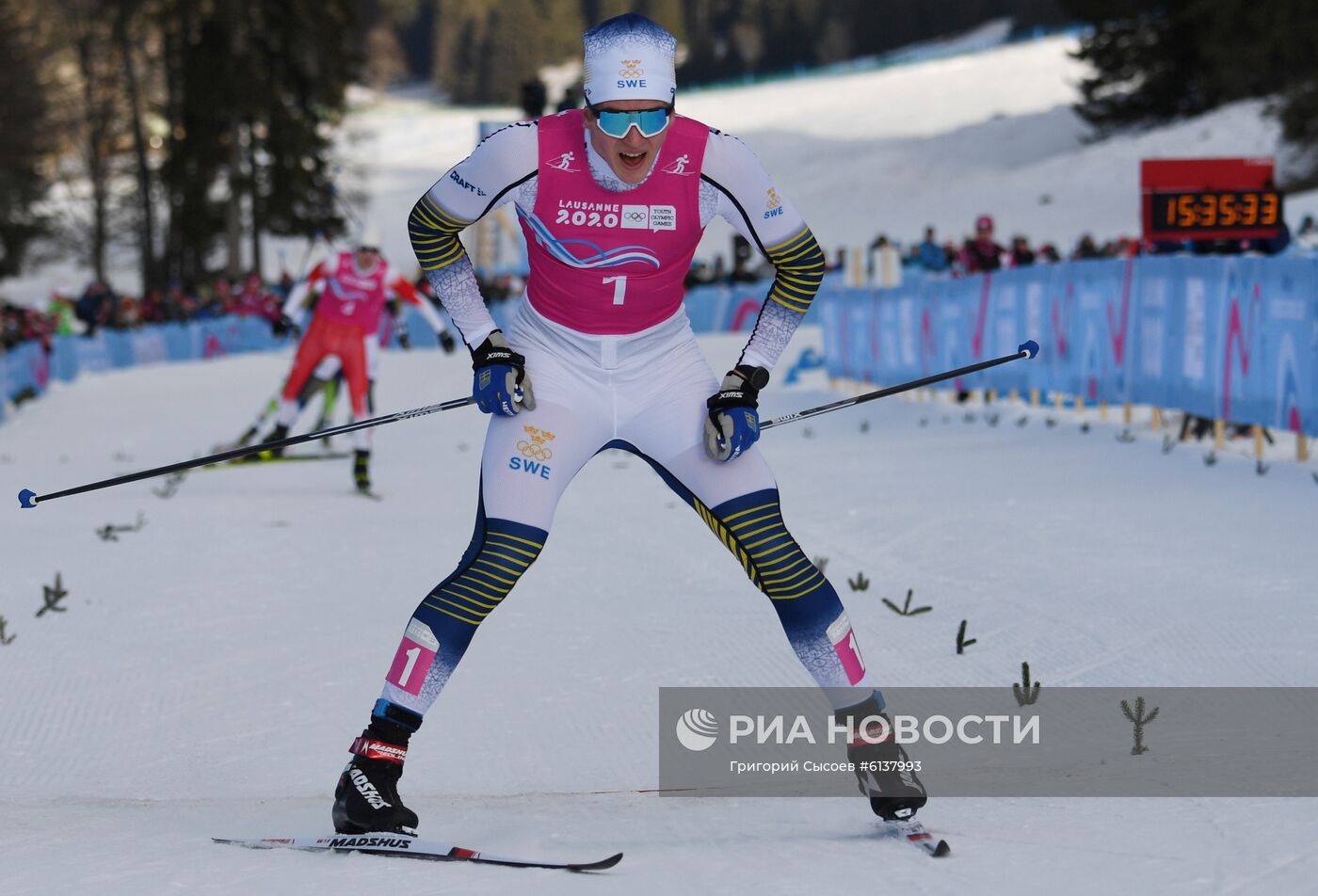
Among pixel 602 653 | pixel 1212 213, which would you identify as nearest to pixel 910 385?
pixel 602 653

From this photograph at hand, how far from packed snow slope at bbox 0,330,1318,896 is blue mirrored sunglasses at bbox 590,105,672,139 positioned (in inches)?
69.6

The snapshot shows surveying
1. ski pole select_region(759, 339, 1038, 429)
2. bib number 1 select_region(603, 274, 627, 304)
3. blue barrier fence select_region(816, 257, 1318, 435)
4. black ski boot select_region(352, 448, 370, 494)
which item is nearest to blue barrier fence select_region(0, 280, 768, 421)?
blue barrier fence select_region(816, 257, 1318, 435)

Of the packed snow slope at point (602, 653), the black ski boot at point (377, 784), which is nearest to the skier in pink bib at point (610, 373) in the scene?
the black ski boot at point (377, 784)

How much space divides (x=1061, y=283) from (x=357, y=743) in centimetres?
1178

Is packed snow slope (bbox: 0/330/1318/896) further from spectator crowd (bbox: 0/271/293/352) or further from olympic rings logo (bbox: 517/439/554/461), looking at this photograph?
spectator crowd (bbox: 0/271/293/352)

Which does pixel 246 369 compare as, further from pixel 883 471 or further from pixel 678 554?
pixel 678 554

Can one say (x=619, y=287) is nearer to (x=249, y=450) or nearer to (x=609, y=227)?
(x=609, y=227)

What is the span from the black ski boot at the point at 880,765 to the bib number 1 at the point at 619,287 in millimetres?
1219

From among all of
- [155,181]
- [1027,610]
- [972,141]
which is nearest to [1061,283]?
[1027,610]

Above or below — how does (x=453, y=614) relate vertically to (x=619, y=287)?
below

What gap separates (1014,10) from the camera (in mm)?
115188

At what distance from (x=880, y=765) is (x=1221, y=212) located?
943 centimetres

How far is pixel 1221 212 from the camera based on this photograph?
12.5 m

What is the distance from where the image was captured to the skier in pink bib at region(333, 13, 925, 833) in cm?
420
